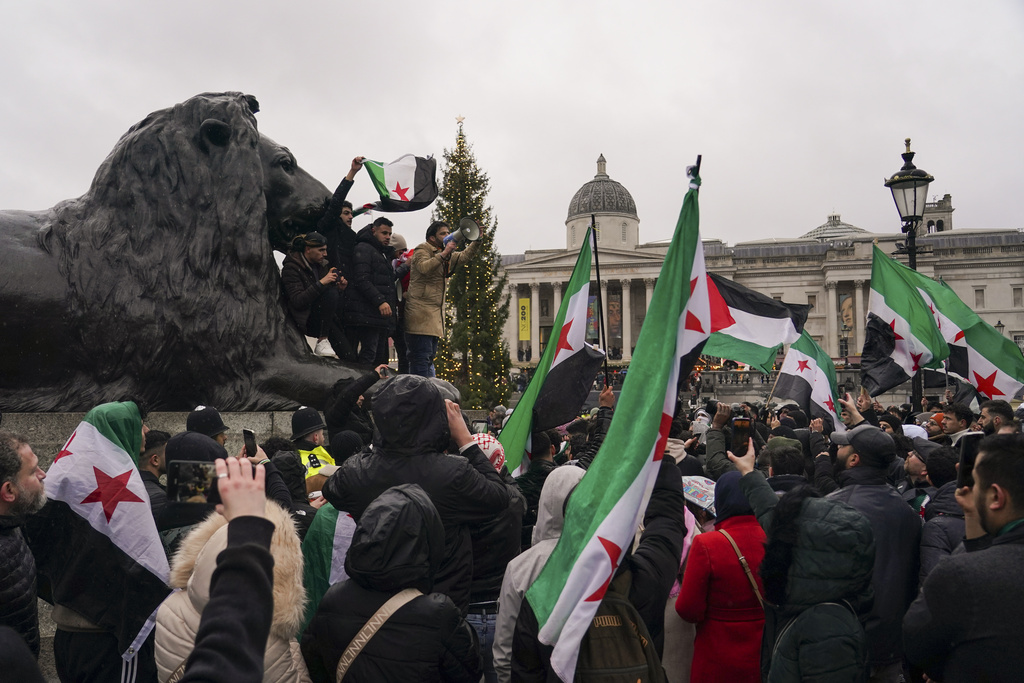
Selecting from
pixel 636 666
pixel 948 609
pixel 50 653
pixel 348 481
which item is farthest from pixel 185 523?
pixel 948 609

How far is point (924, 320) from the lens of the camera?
8.30m

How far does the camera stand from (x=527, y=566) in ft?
9.06

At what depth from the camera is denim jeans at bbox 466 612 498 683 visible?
323cm

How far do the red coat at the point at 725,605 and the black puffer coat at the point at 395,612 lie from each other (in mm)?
953

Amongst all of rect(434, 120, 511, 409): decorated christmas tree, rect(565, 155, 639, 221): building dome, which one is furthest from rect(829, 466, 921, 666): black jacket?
rect(565, 155, 639, 221): building dome

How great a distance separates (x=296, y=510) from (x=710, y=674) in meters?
1.73

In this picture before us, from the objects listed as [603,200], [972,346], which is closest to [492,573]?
[972,346]

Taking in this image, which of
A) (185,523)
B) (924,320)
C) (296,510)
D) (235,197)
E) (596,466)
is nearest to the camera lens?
(596,466)

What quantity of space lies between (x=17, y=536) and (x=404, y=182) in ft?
15.7

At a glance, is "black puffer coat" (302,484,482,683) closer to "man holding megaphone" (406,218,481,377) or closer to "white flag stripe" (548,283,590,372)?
"white flag stripe" (548,283,590,372)

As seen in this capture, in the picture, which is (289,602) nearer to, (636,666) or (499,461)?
(636,666)

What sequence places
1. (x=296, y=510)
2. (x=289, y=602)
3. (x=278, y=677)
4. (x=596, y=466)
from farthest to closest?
(x=296, y=510) < (x=596, y=466) < (x=278, y=677) < (x=289, y=602)

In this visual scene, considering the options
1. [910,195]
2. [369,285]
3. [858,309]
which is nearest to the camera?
[369,285]

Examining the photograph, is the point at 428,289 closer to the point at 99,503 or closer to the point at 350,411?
the point at 350,411
